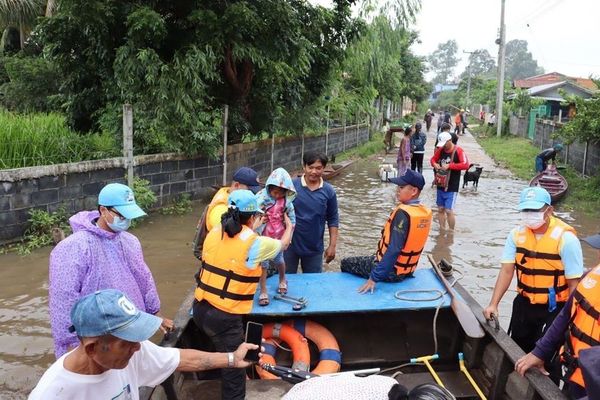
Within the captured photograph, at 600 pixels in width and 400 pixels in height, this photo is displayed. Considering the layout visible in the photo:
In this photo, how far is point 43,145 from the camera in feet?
26.4

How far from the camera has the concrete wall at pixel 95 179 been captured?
7.01 meters

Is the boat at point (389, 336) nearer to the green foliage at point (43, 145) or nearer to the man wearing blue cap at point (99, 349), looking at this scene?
the man wearing blue cap at point (99, 349)

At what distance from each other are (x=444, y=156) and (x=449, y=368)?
4.77 meters

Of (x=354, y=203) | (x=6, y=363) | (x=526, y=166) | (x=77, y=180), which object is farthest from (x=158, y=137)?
(x=526, y=166)

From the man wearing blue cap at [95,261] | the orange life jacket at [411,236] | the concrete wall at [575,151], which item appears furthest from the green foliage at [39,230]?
the concrete wall at [575,151]

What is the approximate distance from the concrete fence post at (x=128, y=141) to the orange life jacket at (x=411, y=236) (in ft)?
18.1

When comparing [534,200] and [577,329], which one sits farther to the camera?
[534,200]

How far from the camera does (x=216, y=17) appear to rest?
9547 mm

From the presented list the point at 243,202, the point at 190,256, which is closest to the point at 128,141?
the point at 190,256

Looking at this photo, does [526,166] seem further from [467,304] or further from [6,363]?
[6,363]

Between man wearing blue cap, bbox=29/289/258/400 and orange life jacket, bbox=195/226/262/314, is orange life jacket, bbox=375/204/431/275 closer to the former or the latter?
orange life jacket, bbox=195/226/262/314

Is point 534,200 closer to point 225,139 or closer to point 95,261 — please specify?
point 95,261

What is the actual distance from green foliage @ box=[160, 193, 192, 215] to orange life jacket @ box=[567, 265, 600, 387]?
7.97 meters

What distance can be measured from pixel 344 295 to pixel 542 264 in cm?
164
